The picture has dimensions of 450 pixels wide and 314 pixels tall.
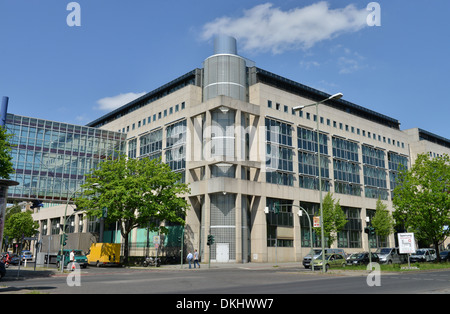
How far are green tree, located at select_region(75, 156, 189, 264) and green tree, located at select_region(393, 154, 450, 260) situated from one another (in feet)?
81.4

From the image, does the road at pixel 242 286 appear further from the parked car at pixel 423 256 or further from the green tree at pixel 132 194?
the parked car at pixel 423 256

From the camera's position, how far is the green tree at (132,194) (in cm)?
4328

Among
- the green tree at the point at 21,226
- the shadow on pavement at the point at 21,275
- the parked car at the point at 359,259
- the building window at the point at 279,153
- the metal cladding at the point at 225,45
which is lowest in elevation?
the shadow on pavement at the point at 21,275

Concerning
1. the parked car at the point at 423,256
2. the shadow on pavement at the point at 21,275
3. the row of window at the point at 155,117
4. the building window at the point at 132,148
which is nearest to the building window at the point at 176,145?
the row of window at the point at 155,117

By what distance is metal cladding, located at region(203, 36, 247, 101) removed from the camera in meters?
57.3

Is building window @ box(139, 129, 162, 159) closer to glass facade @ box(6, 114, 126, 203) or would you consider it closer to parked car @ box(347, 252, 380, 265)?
glass facade @ box(6, 114, 126, 203)

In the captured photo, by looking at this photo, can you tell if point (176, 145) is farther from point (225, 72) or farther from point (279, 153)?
point (279, 153)

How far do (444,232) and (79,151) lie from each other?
54495 mm

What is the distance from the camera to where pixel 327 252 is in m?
37.5

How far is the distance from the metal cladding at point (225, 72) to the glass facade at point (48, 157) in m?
16.8

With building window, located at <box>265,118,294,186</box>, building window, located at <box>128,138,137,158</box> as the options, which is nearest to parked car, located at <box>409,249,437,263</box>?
building window, located at <box>265,118,294,186</box>
